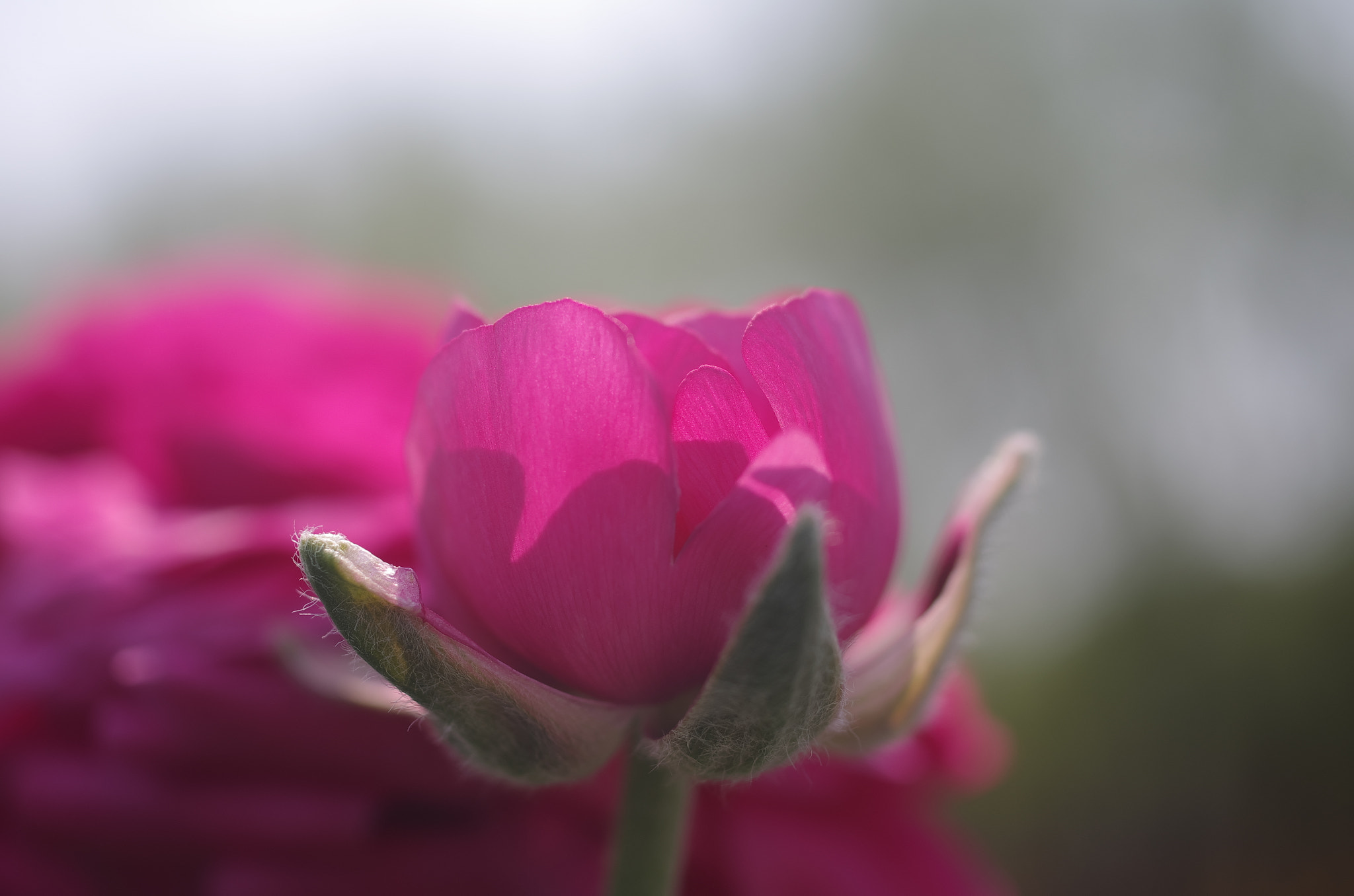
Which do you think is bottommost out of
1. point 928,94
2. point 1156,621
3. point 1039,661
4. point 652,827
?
point 1039,661

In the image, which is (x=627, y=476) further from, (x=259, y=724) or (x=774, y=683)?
(x=259, y=724)

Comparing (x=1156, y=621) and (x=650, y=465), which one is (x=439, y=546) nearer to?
(x=650, y=465)

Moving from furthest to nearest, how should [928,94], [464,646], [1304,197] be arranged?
A: [928,94], [1304,197], [464,646]

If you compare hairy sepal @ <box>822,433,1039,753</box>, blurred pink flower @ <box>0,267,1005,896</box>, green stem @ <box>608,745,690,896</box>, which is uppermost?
hairy sepal @ <box>822,433,1039,753</box>

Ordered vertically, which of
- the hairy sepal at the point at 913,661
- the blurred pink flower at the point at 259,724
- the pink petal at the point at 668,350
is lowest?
the blurred pink flower at the point at 259,724

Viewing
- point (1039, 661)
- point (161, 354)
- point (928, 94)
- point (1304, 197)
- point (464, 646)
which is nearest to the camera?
point (464, 646)

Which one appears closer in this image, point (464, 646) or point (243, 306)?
point (464, 646)

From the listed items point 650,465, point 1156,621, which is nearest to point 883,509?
point 650,465
